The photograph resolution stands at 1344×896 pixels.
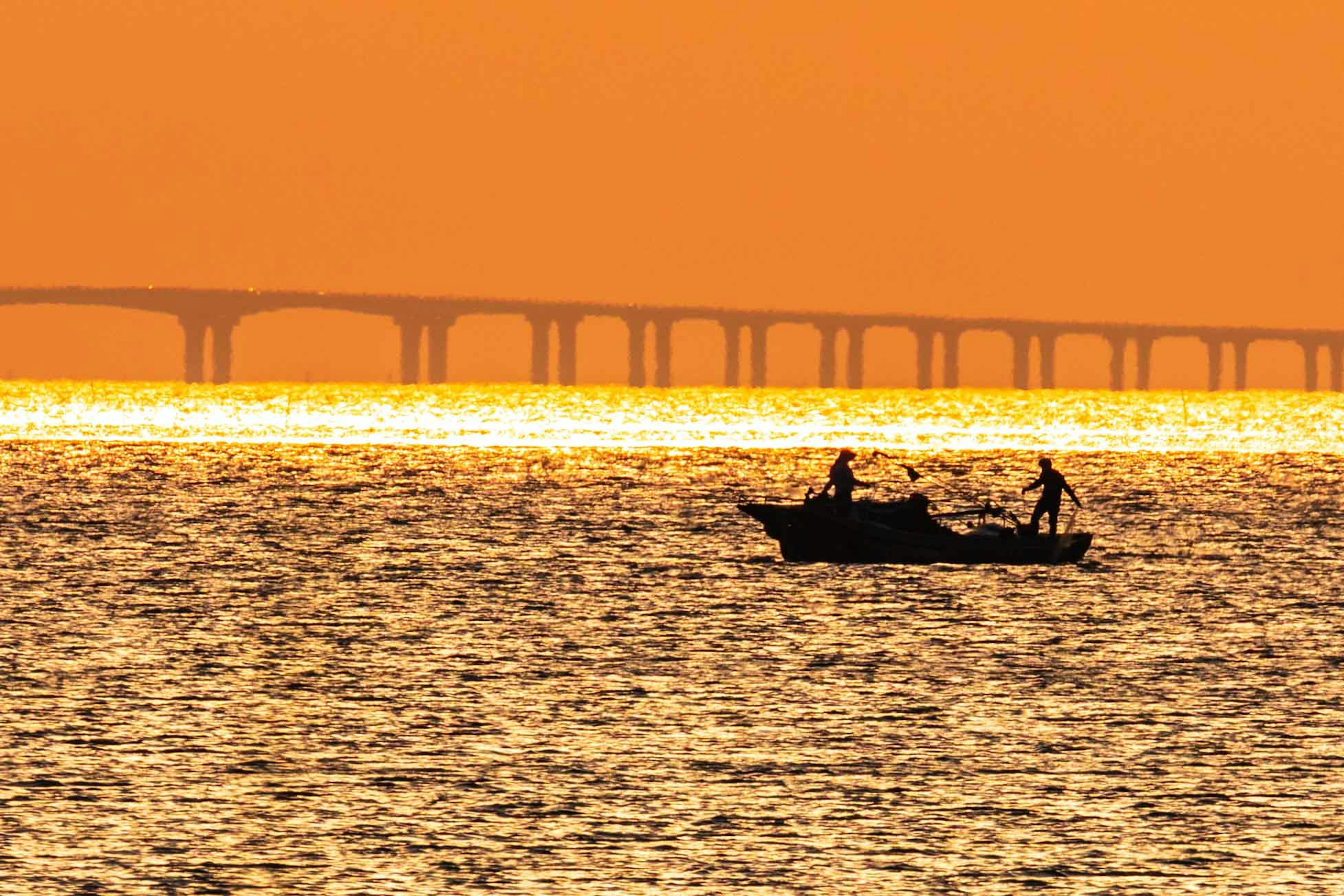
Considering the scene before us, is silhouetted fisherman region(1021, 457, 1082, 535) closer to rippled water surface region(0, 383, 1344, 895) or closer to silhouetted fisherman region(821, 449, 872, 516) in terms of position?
rippled water surface region(0, 383, 1344, 895)

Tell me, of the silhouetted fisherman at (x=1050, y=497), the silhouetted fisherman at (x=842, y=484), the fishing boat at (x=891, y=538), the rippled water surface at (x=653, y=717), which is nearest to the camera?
the rippled water surface at (x=653, y=717)

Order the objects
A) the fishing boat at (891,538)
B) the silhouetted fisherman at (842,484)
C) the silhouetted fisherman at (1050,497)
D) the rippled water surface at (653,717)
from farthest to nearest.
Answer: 1. the silhouetted fisherman at (1050,497)
2. the fishing boat at (891,538)
3. the silhouetted fisherman at (842,484)
4. the rippled water surface at (653,717)

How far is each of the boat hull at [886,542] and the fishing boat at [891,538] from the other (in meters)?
0.01

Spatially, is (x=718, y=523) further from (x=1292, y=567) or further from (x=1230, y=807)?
(x=1230, y=807)

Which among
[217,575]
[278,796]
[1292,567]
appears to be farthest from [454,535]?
[278,796]

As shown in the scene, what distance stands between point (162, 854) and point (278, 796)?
147 inches

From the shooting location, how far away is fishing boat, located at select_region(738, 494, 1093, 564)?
69562 mm

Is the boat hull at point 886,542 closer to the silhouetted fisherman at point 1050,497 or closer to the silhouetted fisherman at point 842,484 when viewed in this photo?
the silhouetted fisherman at point 842,484

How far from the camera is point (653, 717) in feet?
140

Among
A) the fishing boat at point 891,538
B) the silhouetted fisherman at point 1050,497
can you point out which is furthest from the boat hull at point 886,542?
the silhouetted fisherman at point 1050,497

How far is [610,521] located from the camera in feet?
314

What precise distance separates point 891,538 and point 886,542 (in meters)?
0.23

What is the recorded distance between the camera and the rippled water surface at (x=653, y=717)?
31.7 meters

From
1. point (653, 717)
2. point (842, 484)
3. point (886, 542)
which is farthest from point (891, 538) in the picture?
point (653, 717)
